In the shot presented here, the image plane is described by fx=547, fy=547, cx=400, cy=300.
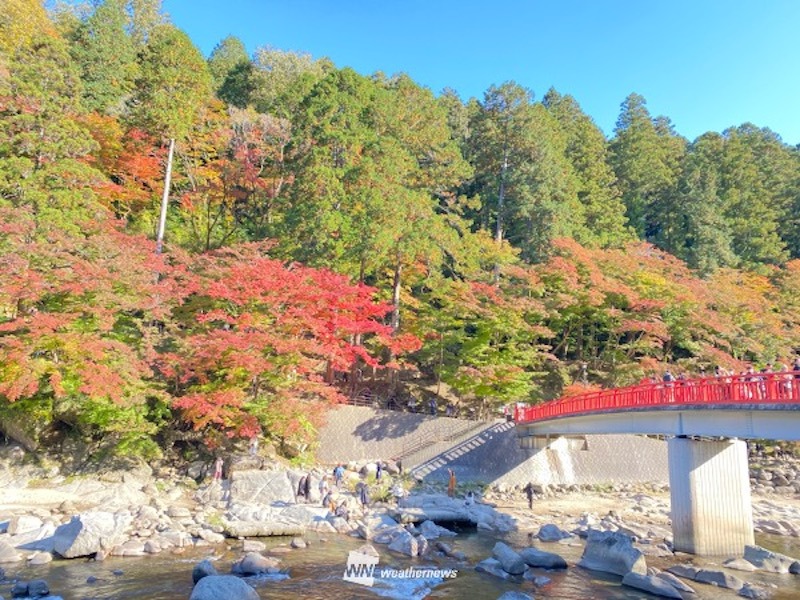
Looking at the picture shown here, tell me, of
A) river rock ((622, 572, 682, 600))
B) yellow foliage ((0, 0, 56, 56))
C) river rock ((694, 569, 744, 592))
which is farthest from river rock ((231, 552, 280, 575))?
yellow foliage ((0, 0, 56, 56))

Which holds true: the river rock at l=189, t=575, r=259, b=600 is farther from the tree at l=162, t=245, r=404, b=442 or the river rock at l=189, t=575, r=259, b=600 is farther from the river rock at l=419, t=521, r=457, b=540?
the tree at l=162, t=245, r=404, b=442

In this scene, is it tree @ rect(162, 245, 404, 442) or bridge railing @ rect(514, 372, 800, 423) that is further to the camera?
tree @ rect(162, 245, 404, 442)

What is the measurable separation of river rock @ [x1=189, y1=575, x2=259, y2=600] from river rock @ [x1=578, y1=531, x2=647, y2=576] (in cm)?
819

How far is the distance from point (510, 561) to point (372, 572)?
10.5ft

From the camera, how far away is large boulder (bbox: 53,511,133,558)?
12273 millimetres

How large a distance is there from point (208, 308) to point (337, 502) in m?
9.09

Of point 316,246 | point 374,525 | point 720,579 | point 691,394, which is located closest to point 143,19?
point 316,246

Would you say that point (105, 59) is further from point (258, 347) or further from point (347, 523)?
point (347, 523)

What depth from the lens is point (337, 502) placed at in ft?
56.5

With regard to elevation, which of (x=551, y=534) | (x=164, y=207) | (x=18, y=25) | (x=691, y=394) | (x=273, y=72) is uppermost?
(x=273, y=72)

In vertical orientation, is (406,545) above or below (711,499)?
below

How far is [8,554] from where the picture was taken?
39.2ft

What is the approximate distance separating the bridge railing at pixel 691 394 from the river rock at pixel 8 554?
16521 millimetres

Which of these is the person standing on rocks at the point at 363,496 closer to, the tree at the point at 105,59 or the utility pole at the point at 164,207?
the utility pole at the point at 164,207
